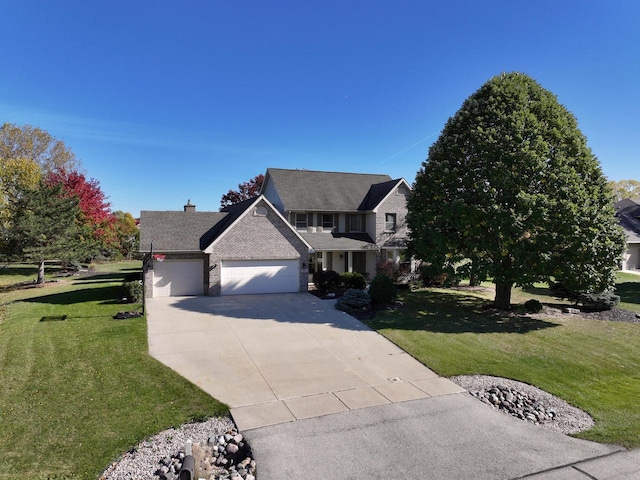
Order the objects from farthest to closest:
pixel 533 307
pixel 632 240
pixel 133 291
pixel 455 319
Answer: pixel 632 240
pixel 133 291
pixel 533 307
pixel 455 319

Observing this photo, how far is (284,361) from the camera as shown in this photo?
1117 centimetres

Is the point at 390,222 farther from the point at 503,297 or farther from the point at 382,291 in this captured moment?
the point at 503,297

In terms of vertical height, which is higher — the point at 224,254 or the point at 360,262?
the point at 224,254

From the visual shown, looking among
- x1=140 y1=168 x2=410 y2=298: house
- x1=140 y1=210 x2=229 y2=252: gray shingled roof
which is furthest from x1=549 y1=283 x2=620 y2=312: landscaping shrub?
x1=140 y1=210 x2=229 y2=252: gray shingled roof

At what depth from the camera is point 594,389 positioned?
31.3ft

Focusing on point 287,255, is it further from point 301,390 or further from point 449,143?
point 301,390

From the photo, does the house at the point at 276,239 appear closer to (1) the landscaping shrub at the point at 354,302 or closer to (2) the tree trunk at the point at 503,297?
(1) the landscaping shrub at the point at 354,302

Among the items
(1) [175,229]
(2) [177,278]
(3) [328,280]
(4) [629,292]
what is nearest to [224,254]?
(2) [177,278]

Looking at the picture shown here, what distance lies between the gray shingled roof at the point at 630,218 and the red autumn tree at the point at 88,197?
50035mm

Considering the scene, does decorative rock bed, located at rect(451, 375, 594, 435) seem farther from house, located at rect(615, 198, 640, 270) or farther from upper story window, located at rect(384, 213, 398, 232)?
house, located at rect(615, 198, 640, 270)

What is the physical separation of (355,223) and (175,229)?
43.2 feet

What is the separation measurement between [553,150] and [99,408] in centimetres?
1877

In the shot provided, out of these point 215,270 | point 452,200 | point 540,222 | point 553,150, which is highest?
point 553,150

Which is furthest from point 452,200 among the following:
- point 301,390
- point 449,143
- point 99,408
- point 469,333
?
point 99,408
